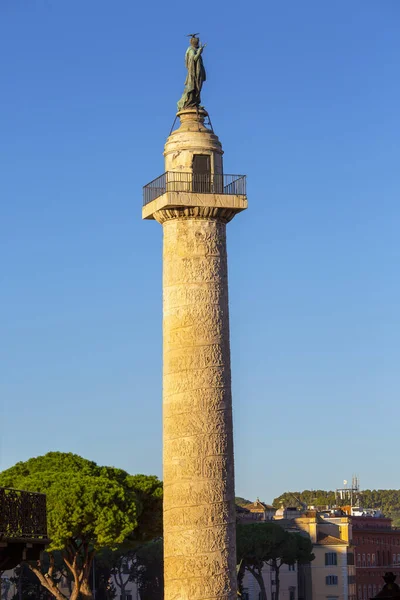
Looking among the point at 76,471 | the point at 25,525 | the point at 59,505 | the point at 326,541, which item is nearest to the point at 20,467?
the point at 76,471

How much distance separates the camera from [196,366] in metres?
31.3

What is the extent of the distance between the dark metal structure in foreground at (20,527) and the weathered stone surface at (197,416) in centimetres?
762

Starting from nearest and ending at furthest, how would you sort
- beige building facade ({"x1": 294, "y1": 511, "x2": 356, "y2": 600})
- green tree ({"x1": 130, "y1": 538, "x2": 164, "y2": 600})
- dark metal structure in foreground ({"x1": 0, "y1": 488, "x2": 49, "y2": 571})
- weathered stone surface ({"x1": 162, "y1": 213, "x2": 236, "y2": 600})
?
dark metal structure in foreground ({"x1": 0, "y1": 488, "x2": 49, "y2": 571})
weathered stone surface ({"x1": 162, "y1": 213, "x2": 236, "y2": 600})
green tree ({"x1": 130, "y1": 538, "x2": 164, "y2": 600})
beige building facade ({"x1": 294, "y1": 511, "x2": 356, "y2": 600})

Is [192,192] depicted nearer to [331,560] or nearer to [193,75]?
[193,75]

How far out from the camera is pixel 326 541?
88.0 metres

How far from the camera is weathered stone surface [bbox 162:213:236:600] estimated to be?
3041 cm

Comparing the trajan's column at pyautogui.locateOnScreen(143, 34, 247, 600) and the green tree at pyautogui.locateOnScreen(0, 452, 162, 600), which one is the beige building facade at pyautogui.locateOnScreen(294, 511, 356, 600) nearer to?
the green tree at pyautogui.locateOnScreen(0, 452, 162, 600)

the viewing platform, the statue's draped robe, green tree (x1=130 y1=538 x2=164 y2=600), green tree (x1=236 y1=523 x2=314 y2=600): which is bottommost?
green tree (x1=130 y1=538 x2=164 y2=600)

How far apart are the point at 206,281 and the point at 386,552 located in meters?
69.2

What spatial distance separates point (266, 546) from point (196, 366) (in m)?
46.7

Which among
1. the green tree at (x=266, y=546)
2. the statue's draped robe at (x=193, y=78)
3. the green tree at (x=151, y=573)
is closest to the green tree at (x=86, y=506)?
the statue's draped robe at (x=193, y=78)

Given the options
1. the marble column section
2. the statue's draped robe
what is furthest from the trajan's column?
the statue's draped robe

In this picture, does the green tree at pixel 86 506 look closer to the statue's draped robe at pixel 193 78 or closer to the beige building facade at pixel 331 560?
the statue's draped robe at pixel 193 78

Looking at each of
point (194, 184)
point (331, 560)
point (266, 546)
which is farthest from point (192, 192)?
point (331, 560)
